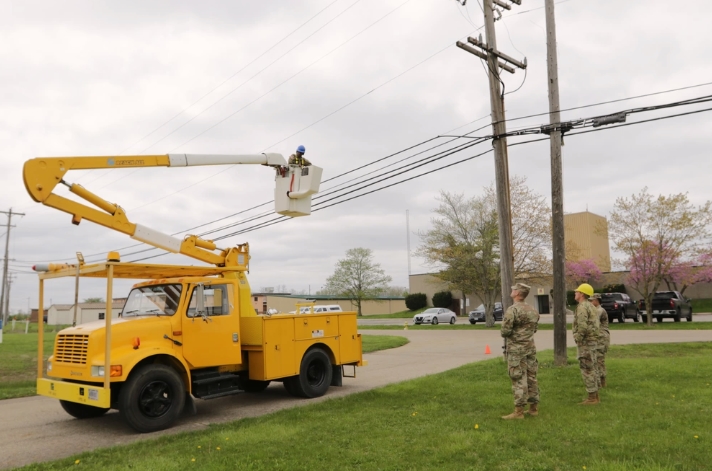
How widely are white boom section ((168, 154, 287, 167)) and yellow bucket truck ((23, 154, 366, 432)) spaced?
0.06 feet

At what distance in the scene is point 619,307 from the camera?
1203 inches

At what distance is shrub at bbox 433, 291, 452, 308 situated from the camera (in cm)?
5844

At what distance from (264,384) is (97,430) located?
12.1ft

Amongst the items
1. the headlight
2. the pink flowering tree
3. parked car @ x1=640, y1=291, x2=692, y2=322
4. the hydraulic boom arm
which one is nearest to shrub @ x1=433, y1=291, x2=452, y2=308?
the pink flowering tree

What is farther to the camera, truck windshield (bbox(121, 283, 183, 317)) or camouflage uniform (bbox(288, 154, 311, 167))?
camouflage uniform (bbox(288, 154, 311, 167))

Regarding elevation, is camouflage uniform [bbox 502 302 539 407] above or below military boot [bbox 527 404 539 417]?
above

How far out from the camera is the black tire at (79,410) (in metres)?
8.89

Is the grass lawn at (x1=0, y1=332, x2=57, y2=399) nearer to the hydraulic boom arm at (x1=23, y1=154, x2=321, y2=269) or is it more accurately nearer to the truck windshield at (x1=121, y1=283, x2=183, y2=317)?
the truck windshield at (x1=121, y1=283, x2=183, y2=317)

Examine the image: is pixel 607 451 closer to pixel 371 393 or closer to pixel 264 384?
pixel 371 393

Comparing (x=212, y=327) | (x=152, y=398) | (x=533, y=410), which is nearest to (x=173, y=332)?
(x=212, y=327)

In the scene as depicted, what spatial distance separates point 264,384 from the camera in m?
11.3

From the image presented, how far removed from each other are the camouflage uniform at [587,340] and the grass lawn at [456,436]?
0.42 m

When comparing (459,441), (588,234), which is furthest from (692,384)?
(588,234)

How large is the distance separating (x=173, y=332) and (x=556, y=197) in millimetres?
9000
